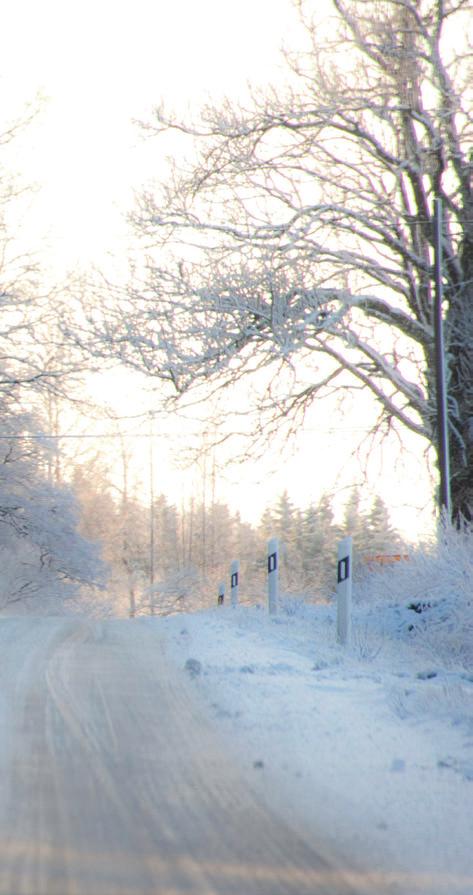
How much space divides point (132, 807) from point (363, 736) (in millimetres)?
1665

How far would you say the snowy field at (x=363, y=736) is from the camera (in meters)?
3.26

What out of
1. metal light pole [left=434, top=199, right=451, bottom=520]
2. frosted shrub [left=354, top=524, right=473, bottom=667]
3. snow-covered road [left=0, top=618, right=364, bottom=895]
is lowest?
snow-covered road [left=0, top=618, right=364, bottom=895]

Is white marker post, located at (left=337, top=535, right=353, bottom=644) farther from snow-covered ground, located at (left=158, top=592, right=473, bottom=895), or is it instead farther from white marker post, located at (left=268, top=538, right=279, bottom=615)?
white marker post, located at (left=268, top=538, right=279, bottom=615)

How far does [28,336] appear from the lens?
2027 cm

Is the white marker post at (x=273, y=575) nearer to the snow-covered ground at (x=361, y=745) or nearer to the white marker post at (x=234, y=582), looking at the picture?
the white marker post at (x=234, y=582)

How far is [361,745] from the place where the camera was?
4.68 metres

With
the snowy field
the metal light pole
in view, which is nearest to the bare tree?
the metal light pole

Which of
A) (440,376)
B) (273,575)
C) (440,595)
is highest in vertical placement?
(440,376)

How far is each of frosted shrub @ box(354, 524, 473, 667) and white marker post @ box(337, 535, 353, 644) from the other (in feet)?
2.86

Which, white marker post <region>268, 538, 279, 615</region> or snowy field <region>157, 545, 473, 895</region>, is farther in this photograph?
white marker post <region>268, 538, 279, 615</region>

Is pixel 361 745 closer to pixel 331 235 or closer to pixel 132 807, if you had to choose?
pixel 132 807

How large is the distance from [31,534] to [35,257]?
9330mm

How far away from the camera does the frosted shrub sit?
32.9 ft

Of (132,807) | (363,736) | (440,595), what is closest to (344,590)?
(440,595)
